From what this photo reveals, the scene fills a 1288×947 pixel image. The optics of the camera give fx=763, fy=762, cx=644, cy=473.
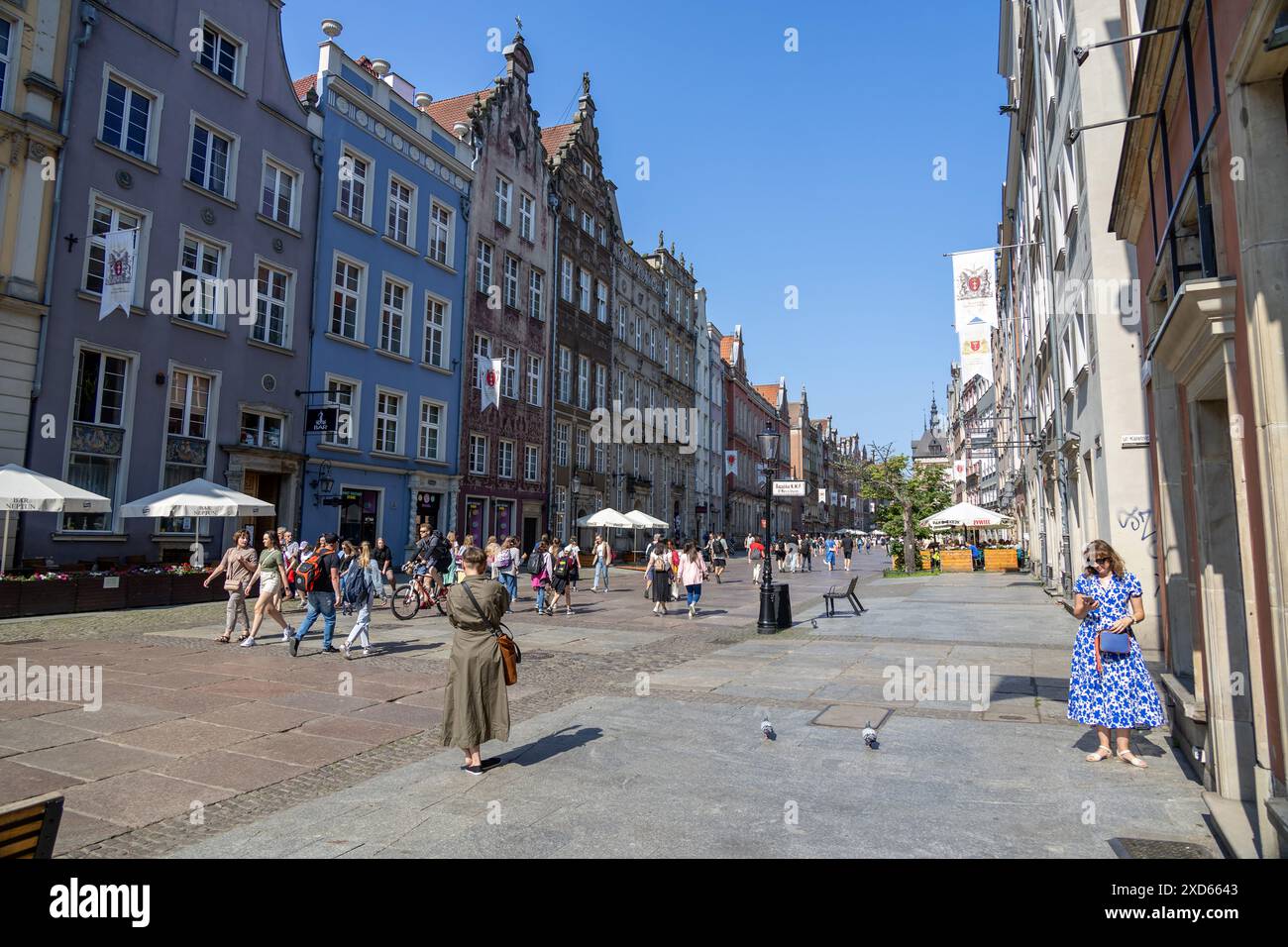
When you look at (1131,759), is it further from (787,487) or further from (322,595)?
(787,487)

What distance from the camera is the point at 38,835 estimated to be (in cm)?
271

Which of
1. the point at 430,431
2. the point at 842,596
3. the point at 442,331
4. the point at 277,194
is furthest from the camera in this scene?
the point at 442,331

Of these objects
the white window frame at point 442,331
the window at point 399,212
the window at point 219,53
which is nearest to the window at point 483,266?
the white window frame at point 442,331

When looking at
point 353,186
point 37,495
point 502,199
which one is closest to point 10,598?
point 37,495

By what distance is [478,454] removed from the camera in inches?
1235

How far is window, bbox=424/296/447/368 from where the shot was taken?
1137 inches

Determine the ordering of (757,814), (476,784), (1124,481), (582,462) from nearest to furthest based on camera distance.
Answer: (757,814) → (476,784) → (1124,481) → (582,462)

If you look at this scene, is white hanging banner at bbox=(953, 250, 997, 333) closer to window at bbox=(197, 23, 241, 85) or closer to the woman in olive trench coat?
the woman in olive trench coat

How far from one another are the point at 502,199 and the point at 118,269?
1961 centimetres

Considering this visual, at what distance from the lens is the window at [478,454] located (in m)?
30.9

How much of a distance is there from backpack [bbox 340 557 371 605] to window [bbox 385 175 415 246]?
1880 cm
